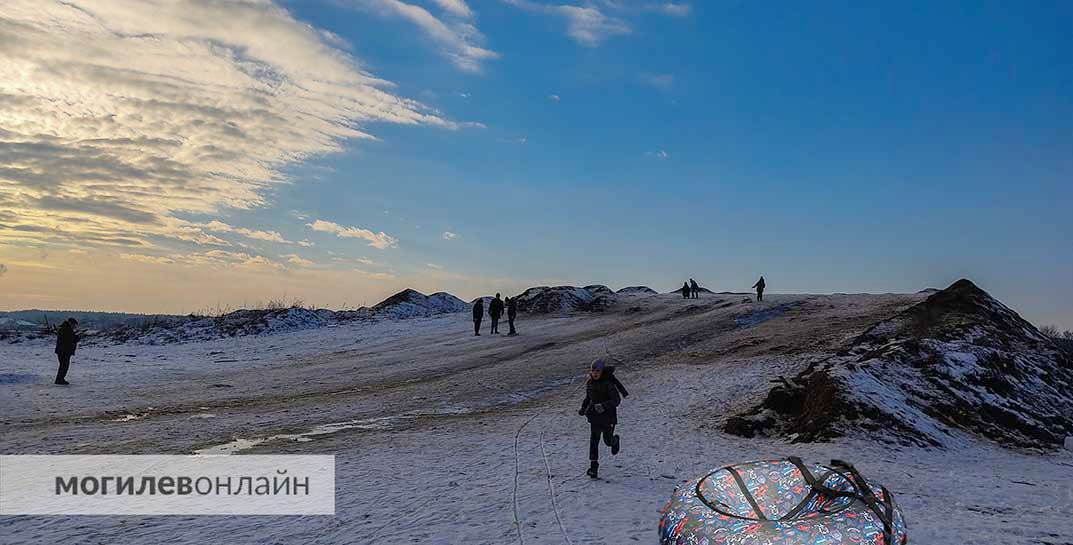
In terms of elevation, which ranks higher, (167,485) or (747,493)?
(747,493)

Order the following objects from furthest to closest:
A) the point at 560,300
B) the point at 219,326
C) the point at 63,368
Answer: the point at 560,300
the point at 219,326
the point at 63,368

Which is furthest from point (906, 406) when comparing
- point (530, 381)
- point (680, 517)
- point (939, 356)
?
point (680, 517)

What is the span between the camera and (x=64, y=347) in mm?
21844

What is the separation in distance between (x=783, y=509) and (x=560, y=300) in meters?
42.2

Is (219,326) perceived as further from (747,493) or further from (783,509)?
(783,509)

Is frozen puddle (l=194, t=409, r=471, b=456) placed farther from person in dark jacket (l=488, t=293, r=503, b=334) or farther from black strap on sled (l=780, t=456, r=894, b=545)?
person in dark jacket (l=488, t=293, r=503, b=334)

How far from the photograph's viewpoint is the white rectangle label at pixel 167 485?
909 centimetres

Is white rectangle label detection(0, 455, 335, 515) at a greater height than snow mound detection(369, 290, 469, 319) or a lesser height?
lesser

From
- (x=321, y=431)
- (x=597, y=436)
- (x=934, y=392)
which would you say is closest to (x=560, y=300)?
(x=934, y=392)

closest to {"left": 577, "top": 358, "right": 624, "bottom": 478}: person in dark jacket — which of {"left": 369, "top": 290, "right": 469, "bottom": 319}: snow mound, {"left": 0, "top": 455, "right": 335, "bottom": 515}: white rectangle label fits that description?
{"left": 0, "top": 455, "right": 335, "bottom": 515}: white rectangle label

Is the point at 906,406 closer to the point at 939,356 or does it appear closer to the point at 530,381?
the point at 939,356

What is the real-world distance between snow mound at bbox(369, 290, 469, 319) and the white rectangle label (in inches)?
1338

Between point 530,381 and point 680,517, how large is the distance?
55.1 ft

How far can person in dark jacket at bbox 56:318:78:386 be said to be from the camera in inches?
842
